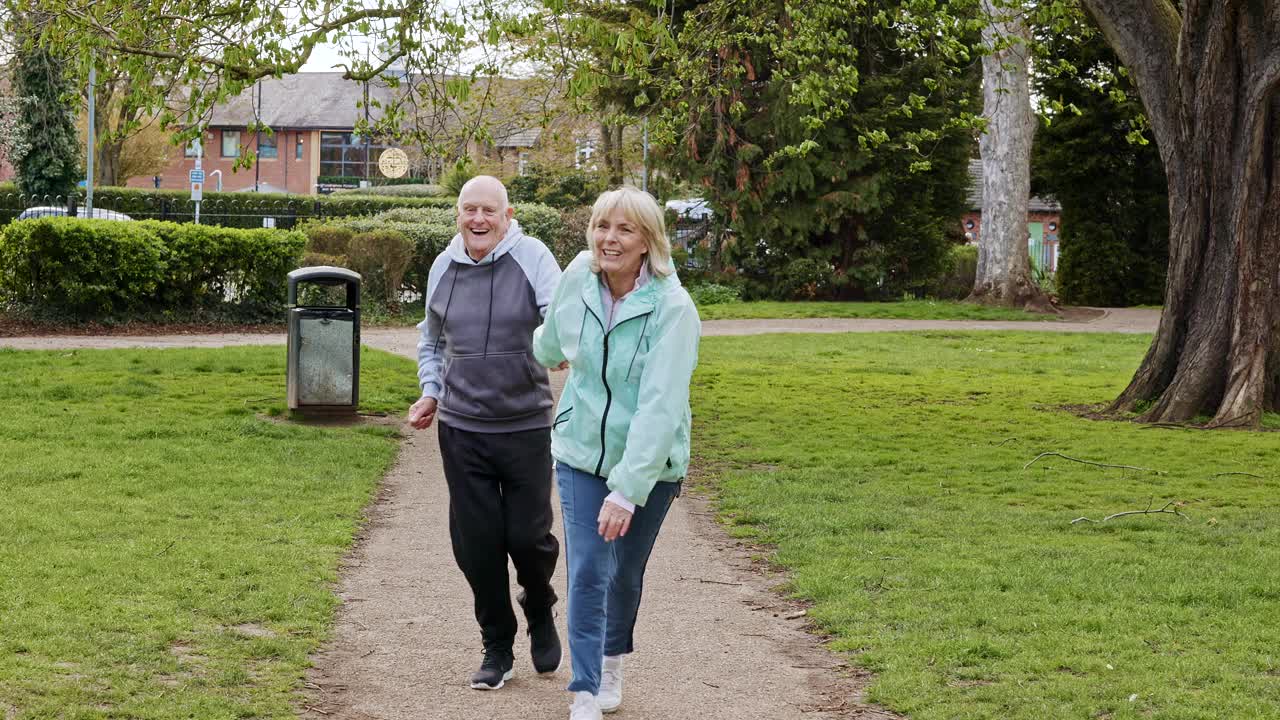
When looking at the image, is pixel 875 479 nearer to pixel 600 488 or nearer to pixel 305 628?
pixel 305 628

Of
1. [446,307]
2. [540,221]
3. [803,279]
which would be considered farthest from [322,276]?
[803,279]

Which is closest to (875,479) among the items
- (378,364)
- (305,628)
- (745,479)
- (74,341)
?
(745,479)

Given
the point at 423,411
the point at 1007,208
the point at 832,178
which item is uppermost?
the point at 832,178

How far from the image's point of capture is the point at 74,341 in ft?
59.4

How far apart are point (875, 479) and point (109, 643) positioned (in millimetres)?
6046

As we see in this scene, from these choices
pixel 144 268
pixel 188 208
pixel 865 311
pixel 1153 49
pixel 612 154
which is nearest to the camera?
pixel 1153 49

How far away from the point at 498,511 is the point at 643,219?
1.31 metres

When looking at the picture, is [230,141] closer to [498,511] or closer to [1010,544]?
[1010,544]

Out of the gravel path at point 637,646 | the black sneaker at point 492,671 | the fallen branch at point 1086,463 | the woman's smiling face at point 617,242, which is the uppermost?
the woman's smiling face at point 617,242

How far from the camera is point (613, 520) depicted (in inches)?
172

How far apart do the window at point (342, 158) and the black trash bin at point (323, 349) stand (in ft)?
237

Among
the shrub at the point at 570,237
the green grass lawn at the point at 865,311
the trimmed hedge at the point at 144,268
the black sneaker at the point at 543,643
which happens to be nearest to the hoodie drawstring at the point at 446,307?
the black sneaker at the point at 543,643

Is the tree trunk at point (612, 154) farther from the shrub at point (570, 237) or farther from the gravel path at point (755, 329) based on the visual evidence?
the gravel path at point (755, 329)

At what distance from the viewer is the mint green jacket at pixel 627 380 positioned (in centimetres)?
436
